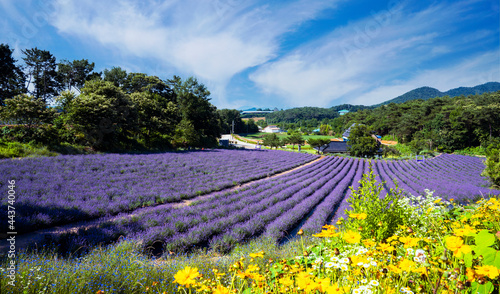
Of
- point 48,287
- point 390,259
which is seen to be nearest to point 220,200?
point 48,287

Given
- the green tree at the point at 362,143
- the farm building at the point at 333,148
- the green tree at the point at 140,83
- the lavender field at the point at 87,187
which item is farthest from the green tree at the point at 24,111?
the farm building at the point at 333,148

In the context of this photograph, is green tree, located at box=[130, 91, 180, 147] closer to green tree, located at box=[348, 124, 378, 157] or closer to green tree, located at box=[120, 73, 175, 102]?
green tree, located at box=[120, 73, 175, 102]

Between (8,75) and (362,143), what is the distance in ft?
162

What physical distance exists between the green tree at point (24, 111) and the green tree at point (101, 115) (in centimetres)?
174

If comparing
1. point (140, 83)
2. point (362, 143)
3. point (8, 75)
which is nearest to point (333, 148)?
point (362, 143)

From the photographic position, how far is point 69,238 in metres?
4.00

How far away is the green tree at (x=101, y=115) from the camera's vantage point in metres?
15.9

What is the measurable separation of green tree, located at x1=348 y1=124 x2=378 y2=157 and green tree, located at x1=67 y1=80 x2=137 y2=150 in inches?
1389

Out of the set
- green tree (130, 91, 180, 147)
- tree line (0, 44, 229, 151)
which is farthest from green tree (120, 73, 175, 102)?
green tree (130, 91, 180, 147)

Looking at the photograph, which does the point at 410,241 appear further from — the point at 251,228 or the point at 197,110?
the point at 197,110

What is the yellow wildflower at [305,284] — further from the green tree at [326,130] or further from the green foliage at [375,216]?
the green tree at [326,130]

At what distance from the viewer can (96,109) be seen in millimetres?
15984

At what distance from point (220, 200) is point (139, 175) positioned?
227 inches

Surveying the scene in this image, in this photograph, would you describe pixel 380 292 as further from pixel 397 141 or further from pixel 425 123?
pixel 397 141
